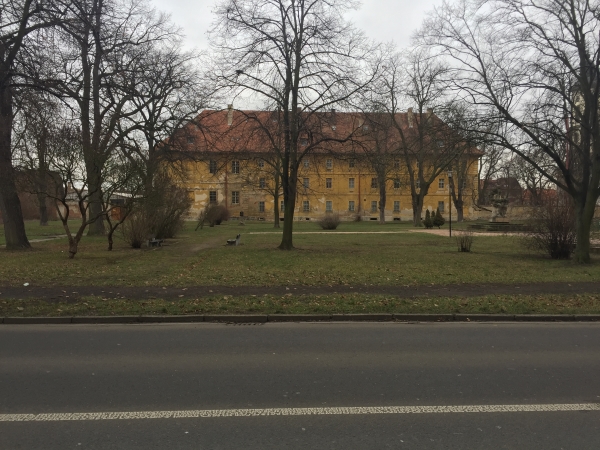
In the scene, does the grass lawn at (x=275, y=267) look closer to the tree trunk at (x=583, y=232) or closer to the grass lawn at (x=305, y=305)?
the tree trunk at (x=583, y=232)

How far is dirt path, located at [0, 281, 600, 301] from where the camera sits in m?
10.7

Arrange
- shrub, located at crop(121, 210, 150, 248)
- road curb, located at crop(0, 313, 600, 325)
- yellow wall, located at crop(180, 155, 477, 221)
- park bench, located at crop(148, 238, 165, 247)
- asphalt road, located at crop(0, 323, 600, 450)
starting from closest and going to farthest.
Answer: asphalt road, located at crop(0, 323, 600, 450) < road curb, located at crop(0, 313, 600, 325) < shrub, located at crop(121, 210, 150, 248) < park bench, located at crop(148, 238, 165, 247) < yellow wall, located at crop(180, 155, 477, 221)

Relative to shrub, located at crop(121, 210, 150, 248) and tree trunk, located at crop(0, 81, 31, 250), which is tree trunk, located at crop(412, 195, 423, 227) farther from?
tree trunk, located at crop(0, 81, 31, 250)

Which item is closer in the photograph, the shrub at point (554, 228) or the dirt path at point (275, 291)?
Answer: the dirt path at point (275, 291)

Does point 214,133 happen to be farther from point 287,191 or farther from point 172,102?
point 287,191

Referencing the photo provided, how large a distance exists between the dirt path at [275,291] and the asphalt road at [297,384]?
7.73 ft

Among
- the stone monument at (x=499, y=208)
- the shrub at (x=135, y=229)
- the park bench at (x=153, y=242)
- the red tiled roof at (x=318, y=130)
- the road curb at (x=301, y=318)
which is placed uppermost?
the red tiled roof at (x=318, y=130)

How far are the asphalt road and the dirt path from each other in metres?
2.35

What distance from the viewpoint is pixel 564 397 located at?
4.98m

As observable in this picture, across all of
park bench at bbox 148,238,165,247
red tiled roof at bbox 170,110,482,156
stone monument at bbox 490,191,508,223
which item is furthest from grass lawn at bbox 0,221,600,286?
stone monument at bbox 490,191,508,223

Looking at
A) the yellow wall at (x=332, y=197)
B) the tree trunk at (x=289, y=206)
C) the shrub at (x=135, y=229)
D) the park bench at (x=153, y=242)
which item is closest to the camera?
the tree trunk at (x=289, y=206)

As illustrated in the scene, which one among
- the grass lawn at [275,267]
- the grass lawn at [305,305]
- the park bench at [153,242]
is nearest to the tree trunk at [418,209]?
the grass lawn at [275,267]

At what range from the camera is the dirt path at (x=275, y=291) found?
10.7m

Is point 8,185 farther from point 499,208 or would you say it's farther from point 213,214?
point 499,208
